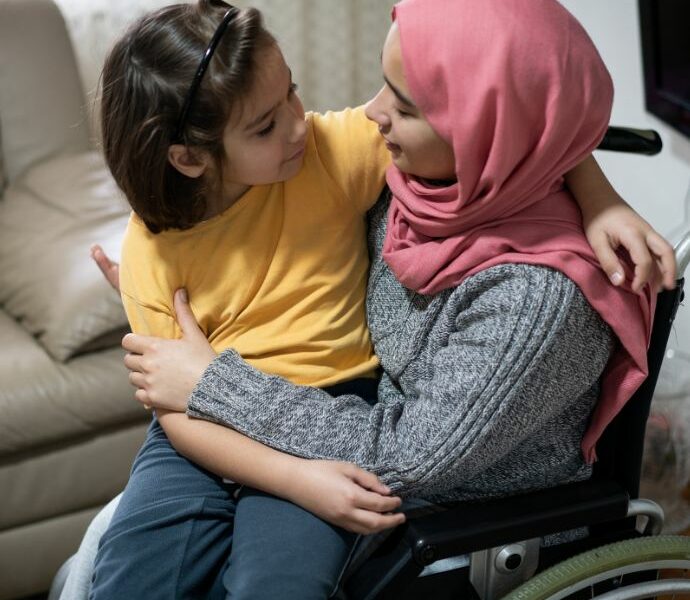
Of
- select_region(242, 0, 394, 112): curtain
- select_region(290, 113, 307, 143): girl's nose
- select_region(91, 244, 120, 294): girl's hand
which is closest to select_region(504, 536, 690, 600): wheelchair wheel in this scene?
select_region(290, 113, 307, 143): girl's nose

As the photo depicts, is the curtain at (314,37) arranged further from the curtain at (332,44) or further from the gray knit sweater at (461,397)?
the gray knit sweater at (461,397)

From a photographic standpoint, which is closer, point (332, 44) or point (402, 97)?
point (402, 97)

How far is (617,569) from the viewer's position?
1.04m

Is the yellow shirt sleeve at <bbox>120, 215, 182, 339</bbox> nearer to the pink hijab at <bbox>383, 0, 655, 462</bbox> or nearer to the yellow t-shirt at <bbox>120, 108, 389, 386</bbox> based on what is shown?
the yellow t-shirt at <bbox>120, 108, 389, 386</bbox>

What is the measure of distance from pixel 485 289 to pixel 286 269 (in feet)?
1.08

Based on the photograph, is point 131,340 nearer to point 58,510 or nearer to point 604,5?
point 58,510

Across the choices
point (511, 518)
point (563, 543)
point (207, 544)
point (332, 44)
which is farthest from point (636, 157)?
point (207, 544)

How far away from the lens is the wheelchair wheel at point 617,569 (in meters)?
1.01

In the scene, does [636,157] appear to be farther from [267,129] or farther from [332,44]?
[267,129]

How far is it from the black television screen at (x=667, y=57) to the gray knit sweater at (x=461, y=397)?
974 millimetres

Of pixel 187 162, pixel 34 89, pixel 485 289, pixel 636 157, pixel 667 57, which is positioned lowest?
pixel 636 157

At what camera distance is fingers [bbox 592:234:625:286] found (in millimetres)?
940

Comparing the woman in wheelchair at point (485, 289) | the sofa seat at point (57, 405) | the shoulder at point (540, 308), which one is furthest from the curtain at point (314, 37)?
the shoulder at point (540, 308)

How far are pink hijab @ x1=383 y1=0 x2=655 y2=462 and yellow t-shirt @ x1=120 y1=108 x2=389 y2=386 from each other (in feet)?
0.64
